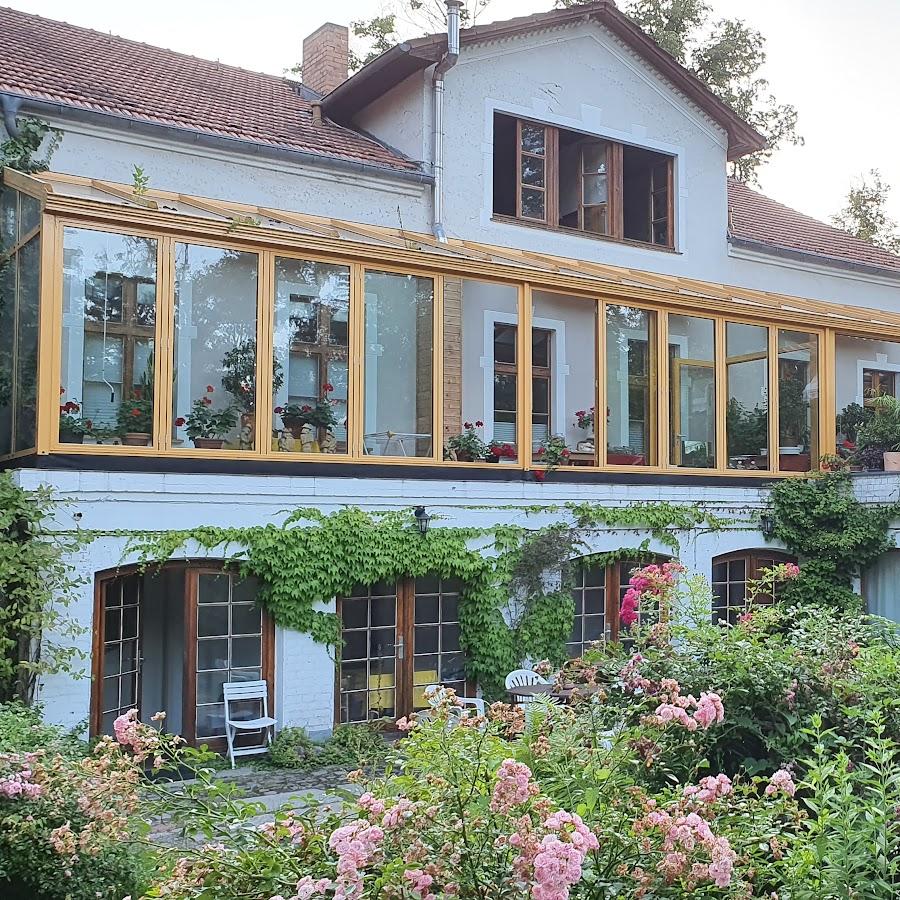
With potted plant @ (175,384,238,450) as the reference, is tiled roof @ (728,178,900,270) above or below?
above

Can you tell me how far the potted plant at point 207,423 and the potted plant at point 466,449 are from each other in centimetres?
261

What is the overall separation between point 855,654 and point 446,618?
617cm

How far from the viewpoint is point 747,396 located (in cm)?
1326

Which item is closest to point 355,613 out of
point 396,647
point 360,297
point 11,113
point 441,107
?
point 396,647

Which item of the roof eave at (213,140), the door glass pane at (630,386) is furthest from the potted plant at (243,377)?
the door glass pane at (630,386)

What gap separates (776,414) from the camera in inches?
531

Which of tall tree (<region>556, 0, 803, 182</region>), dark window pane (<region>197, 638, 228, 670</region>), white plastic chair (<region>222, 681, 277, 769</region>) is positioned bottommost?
white plastic chair (<region>222, 681, 277, 769</region>)

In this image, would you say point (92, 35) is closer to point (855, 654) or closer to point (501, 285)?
point (501, 285)

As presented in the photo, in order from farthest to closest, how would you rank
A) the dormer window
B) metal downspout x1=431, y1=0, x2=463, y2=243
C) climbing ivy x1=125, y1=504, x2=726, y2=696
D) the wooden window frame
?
the dormer window, metal downspout x1=431, y1=0, x2=463, y2=243, the wooden window frame, climbing ivy x1=125, y1=504, x2=726, y2=696

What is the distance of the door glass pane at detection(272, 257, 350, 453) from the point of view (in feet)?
33.0

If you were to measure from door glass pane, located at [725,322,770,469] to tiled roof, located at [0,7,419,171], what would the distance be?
508 centimetres

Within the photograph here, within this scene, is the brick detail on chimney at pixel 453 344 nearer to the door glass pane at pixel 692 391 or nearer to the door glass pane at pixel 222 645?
the door glass pane at pixel 692 391

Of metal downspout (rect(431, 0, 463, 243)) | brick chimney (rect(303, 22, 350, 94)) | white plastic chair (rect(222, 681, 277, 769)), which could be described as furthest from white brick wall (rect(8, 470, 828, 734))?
brick chimney (rect(303, 22, 350, 94))

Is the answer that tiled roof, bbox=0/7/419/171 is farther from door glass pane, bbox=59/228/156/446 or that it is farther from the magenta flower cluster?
the magenta flower cluster
